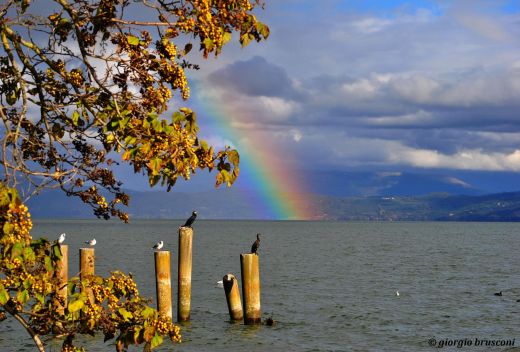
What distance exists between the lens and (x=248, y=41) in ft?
25.6

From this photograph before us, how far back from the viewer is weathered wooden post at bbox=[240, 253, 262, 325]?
28.3m

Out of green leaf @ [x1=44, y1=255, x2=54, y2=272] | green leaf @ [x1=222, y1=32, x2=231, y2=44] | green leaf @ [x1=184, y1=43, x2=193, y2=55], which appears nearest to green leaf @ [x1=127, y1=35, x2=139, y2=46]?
green leaf @ [x1=184, y1=43, x2=193, y2=55]

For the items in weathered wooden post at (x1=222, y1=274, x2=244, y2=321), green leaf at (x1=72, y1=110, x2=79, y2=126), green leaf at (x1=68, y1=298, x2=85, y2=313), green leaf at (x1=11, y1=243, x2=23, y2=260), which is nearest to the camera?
green leaf at (x1=11, y1=243, x2=23, y2=260)

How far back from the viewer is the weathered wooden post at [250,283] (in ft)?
92.8

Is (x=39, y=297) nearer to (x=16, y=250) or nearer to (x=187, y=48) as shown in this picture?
(x=16, y=250)

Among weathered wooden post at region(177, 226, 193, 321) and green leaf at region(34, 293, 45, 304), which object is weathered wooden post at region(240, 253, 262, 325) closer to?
weathered wooden post at region(177, 226, 193, 321)

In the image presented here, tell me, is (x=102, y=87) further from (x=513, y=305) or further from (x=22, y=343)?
(x=513, y=305)

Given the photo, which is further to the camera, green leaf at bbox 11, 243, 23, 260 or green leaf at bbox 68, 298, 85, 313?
green leaf at bbox 68, 298, 85, 313

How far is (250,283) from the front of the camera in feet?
93.5

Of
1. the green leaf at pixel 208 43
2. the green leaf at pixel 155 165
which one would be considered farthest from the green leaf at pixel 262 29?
the green leaf at pixel 155 165

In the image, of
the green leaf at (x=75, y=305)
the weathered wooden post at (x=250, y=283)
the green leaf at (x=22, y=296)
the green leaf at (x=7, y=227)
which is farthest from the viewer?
the weathered wooden post at (x=250, y=283)

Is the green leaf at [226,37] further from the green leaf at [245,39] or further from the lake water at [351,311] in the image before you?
the lake water at [351,311]

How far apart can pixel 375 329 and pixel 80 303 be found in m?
28.4

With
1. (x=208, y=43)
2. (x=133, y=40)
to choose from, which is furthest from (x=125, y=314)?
(x=208, y=43)
